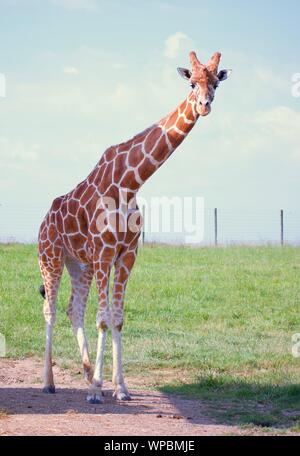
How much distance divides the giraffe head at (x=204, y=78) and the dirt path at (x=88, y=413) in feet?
9.84

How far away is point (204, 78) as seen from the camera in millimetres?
8359

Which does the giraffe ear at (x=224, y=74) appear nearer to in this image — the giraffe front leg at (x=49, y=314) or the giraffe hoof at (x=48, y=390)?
the giraffe front leg at (x=49, y=314)

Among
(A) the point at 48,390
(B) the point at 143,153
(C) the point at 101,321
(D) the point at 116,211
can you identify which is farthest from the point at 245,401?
(B) the point at 143,153

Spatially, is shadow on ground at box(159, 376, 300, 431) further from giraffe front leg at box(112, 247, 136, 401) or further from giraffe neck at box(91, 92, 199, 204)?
giraffe neck at box(91, 92, 199, 204)

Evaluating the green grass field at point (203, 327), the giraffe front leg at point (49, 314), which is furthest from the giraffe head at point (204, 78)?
the green grass field at point (203, 327)

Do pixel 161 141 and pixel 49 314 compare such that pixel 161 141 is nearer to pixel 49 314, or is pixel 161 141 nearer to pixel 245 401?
pixel 49 314

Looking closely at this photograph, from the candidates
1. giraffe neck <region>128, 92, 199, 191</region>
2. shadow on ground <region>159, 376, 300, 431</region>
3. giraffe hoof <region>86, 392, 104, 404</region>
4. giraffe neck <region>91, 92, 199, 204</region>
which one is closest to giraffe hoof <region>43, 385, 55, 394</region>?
giraffe hoof <region>86, 392, 104, 404</region>

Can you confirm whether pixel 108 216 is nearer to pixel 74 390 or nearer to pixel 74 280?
pixel 74 280

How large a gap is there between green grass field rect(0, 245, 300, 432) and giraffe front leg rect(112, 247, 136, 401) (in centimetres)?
96

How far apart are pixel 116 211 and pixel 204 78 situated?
5.58ft

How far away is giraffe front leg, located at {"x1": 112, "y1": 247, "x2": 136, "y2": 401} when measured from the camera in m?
9.26

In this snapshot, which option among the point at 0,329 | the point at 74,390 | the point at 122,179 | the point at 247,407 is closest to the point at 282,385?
the point at 247,407

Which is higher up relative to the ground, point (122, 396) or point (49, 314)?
point (49, 314)

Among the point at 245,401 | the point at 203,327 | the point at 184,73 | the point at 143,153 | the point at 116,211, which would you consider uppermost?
the point at 184,73
